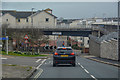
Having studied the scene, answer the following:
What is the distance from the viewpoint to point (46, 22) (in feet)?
275

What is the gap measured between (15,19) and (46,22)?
10.7 metres

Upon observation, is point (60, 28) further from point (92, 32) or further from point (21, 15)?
point (21, 15)

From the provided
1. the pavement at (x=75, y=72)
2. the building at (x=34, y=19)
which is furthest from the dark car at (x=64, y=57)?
the building at (x=34, y=19)

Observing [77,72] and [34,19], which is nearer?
[77,72]

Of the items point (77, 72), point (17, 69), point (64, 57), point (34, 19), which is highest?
point (34, 19)

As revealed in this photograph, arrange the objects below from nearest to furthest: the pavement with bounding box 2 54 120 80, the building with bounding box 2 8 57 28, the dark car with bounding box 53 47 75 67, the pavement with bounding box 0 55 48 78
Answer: the pavement with bounding box 0 55 48 78, the pavement with bounding box 2 54 120 80, the dark car with bounding box 53 47 75 67, the building with bounding box 2 8 57 28

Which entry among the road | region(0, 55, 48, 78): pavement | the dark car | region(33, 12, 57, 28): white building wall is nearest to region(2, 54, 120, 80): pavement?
the road

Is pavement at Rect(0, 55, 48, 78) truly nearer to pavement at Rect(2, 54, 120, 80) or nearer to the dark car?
pavement at Rect(2, 54, 120, 80)

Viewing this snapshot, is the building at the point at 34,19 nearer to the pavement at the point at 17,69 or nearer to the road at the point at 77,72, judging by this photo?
the pavement at the point at 17,69

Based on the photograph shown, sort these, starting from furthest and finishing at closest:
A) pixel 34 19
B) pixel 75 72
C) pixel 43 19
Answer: pixel 43 19 → pixel 34 19 → pixel 75 72

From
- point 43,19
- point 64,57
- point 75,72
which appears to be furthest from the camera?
point 43,19

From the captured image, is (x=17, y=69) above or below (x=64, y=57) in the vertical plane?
below

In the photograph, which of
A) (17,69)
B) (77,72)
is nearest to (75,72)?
(77,72)

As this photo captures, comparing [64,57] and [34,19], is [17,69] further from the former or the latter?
Result: [34,19]
